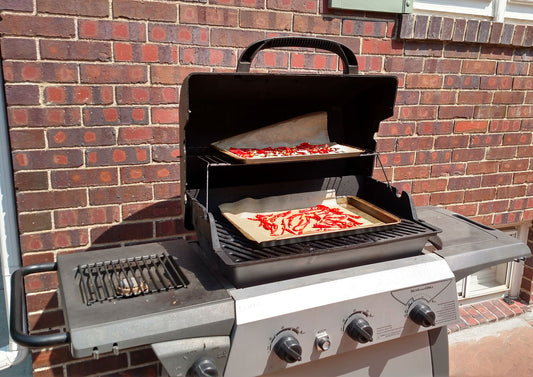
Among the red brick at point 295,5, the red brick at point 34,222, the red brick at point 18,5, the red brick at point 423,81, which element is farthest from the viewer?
the red brick at point 423,81

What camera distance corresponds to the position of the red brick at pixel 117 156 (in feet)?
6.32

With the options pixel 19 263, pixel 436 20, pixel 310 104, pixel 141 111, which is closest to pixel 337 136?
pixel 310 104

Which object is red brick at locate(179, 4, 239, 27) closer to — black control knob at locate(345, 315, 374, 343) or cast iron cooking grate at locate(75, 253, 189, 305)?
cast iron cooking grate at locate(75, 253, 189, 305)

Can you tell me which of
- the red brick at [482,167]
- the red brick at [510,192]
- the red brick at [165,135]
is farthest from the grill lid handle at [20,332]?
the red brick at [510,192]

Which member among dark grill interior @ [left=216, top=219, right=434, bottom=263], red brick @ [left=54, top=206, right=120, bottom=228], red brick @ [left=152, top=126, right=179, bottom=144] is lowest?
red brick @ [left=54, top=206, right=120, bottom=228]

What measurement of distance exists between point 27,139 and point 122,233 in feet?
1.95

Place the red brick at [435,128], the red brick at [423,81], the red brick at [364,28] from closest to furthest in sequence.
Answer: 1. the red brick at [364,28]
2. the red brick at [423,81]
3. the red brick at [435,128]

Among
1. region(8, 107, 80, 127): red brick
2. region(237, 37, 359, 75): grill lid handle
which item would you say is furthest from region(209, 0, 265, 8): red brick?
region(8, 107, 80, 127): red brick

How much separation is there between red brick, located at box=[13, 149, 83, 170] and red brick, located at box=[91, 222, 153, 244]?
0.34 m

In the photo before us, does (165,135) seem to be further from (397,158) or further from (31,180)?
(397,158)

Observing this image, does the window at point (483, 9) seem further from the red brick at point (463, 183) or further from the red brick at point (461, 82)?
the red brick at point (463, 183)

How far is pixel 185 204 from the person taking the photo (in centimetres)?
152

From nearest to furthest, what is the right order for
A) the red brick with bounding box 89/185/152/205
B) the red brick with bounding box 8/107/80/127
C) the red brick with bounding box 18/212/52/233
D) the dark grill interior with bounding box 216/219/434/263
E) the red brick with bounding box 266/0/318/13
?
the dark grill interior with bounding box 216/219/434/263 < the red brick with bounding box 8/107/80/127 < the red brick with bounding box 18/212/52/233 < the red brick with bounding box 89/185/152/205 < the red brick with bounding box 266/0/318/13

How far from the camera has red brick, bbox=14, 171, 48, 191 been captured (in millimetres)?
1809
